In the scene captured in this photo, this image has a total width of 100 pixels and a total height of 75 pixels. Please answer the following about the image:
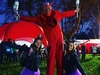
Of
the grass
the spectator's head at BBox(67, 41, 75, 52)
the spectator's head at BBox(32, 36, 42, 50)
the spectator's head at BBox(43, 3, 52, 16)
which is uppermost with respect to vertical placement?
the spectator's head at BBox(43, 3, 52, 16)

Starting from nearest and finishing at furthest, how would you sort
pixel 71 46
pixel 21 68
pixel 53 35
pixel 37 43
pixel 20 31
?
pixel 37 43 < pixel 71 46 < pixel 53 35 < pixel 21 68 < pixel 20 31

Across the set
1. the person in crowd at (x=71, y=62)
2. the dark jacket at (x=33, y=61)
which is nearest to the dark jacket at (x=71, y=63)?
the person in crowd at (x=71, y=62)

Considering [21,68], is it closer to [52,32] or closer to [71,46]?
[52,32]

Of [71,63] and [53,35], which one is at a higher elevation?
[53,35]

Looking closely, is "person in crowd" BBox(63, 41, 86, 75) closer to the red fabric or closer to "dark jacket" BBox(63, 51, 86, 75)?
"dark jacket" BBox(63, 51, 86, 75)

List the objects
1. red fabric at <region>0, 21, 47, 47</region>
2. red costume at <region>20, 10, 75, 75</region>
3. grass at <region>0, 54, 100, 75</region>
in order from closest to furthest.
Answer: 1. red costume at <region>20, 10, 75, 75</region>
2. grass at <region>0, 54, 100, 75</region>
3. red fabric at <region>0, 21, 47, 47</region>

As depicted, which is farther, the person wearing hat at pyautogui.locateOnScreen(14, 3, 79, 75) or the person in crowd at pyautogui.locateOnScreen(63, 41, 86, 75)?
the person wearing hat at pyautogui.locateOnScreen(14, 3, 79, 75)

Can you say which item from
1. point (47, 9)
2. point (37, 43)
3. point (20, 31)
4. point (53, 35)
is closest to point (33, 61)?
point (37, 43)

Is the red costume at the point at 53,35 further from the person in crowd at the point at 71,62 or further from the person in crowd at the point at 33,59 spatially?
the person in crowd at the point at 33,59

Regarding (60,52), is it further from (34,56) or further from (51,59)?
(34,56)

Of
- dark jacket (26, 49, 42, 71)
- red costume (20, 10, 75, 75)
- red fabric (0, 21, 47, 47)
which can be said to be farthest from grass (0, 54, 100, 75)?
red fabric (0, 21, 47, 47)

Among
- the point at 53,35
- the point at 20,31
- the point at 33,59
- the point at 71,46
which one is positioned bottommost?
the point at 33,59

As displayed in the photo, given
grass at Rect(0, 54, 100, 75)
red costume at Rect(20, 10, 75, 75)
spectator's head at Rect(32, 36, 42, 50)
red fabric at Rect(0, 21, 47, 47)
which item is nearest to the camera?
spectator's head at Rect(32, 36, 42, 50)

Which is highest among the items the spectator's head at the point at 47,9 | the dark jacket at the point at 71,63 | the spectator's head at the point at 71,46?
the spectator's head at the point at 47,9
